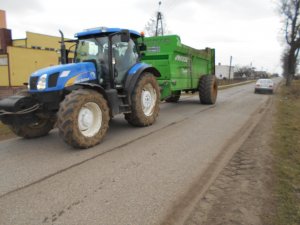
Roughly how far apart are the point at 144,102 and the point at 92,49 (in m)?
2.03

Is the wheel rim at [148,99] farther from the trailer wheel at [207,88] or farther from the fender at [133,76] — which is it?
the trailer wheel at [207,88]

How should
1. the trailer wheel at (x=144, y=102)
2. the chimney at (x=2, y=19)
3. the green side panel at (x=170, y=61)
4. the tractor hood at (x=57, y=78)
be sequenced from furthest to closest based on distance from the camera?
the chimney at (x=2, y=19), the green side panel at (x=170, y=61), the trailer wheel at (x=144, y=102), the tractor hood at (x=57, y=78)

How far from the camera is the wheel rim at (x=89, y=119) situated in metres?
6.22

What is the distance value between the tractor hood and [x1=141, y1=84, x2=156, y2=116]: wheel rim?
7.00 ft

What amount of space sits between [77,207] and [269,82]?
24642 mm

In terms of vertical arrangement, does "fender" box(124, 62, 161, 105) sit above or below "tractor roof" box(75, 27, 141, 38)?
below

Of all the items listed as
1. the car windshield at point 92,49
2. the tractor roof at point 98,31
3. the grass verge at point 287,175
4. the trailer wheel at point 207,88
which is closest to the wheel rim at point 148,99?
the car windshield at point 92,49

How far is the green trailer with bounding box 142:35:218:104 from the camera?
10.9 meters

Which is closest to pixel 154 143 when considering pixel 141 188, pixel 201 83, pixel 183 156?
pixel 183 156

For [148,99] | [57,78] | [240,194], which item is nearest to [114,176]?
[240,194]

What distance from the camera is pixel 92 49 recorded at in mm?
7609

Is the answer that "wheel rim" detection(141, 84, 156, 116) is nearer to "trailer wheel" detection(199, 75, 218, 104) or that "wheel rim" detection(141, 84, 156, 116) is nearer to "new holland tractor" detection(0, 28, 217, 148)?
"new holland tractor" detection(0, 28, 217, 148)

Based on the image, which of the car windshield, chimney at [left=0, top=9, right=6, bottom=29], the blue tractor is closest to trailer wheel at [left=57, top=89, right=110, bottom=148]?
the blue tractor

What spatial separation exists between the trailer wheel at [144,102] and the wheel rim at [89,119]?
1.49m
